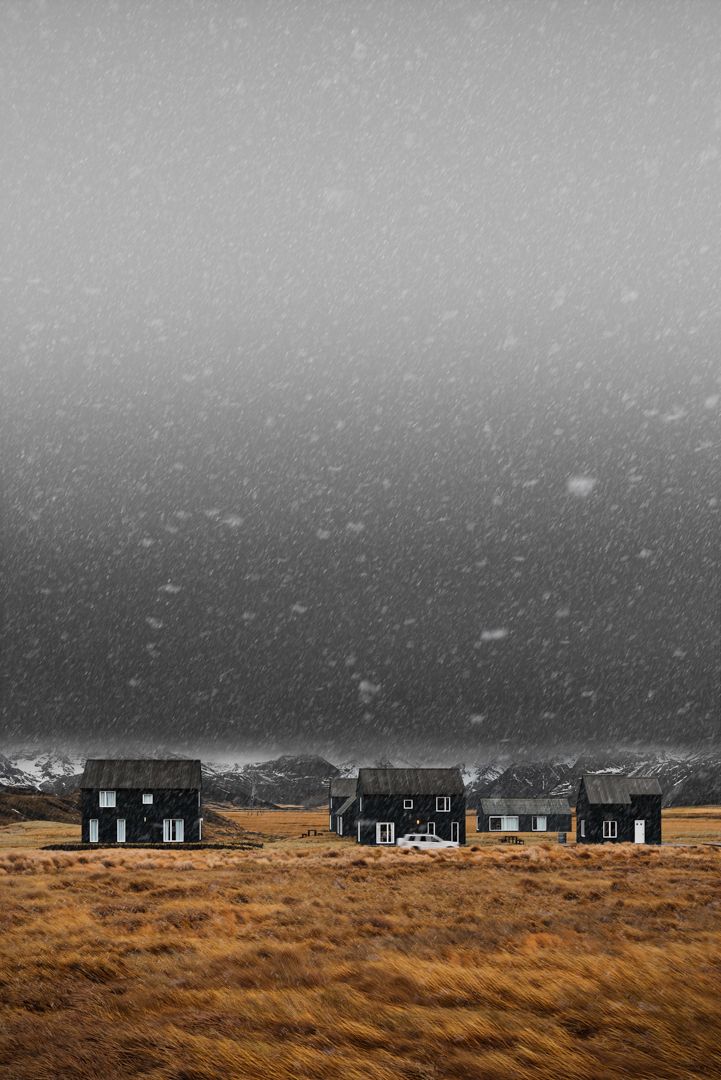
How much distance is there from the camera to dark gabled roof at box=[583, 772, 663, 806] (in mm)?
63809

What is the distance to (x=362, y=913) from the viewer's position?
57.9 ft

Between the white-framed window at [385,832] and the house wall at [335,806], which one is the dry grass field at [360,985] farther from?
the house wall at [335,806]

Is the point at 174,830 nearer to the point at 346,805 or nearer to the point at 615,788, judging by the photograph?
the point at 346,805

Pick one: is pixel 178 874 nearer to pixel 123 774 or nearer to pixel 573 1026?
pixel 573 1026

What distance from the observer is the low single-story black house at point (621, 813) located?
2493 inches

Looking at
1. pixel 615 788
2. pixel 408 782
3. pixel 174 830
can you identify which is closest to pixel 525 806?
pixel 615 788

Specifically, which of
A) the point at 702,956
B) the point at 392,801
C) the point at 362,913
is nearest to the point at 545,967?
the point at 702,956

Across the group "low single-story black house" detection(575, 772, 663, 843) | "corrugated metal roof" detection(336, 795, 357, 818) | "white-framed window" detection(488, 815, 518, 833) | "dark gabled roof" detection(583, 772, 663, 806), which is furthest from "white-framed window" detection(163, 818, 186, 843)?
"white-framed window" detection(488, 815, 518, 833)

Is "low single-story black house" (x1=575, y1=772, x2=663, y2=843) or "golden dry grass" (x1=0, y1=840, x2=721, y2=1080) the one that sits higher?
"golden dry grass" (x1=0, y1=840, x2=721, y2=1080)

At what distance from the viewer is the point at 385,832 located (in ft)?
195

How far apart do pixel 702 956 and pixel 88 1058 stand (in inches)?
329

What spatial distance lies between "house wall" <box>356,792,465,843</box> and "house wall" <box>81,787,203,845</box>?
11.1 m

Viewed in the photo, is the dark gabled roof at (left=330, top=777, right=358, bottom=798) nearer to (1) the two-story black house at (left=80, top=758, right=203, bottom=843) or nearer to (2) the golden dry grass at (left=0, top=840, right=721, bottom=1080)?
(1) the two-story black house at (left=80, top=758, right=203, bottom=843)

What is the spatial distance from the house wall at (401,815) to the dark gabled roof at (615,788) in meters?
10.7
